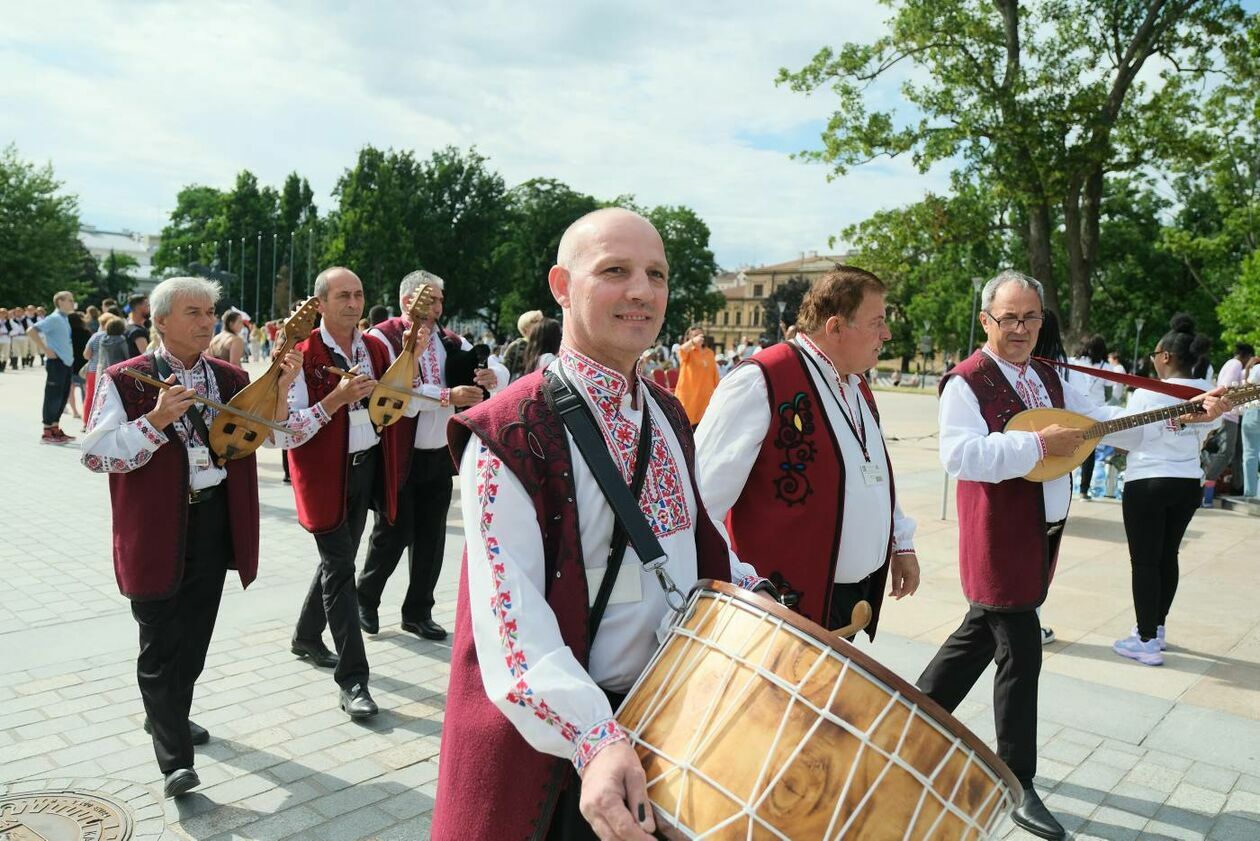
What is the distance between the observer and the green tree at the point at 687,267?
7888cm

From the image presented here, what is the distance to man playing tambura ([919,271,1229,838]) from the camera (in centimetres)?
380

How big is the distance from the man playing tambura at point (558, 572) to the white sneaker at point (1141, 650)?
5028mm

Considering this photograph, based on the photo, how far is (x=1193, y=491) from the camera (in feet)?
20.1

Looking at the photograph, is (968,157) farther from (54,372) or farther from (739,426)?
(739,426)

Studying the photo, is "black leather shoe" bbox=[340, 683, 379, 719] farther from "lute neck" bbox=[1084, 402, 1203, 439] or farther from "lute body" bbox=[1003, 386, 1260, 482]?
"lute neck" bbox=[1084, 402, 1203, 439]

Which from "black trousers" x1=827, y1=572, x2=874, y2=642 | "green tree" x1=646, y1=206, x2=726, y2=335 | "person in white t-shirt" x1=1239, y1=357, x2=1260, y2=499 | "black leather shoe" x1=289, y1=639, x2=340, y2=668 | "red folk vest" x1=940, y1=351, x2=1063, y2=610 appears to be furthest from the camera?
"green tree" x1=646, y1=206, x2=726, y2=335

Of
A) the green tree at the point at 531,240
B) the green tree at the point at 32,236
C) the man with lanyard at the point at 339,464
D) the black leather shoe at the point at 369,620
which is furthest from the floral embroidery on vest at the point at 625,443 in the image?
the green tree at the point at 531,240

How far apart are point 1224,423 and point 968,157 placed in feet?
36.5

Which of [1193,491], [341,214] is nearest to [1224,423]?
[1193,491]

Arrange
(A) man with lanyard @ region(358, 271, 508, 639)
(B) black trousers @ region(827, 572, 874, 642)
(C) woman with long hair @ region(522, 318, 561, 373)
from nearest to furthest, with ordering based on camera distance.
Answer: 1. (B) black trousers @ region(827, 572, 874, 642)
2. (A) man with lanyard @ region(358, 271, 508, 639)
3. (C) woman with long hair @ region(522, 318, 561, 373)

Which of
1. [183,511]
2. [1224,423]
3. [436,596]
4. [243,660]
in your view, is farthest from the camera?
[1224,423]

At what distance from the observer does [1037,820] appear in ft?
12.1

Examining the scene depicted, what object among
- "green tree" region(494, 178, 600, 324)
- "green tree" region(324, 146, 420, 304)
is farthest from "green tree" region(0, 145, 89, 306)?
"green tree" region(494, 178, 600, 324)

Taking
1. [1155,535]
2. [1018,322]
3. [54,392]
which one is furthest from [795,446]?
[54,392]
